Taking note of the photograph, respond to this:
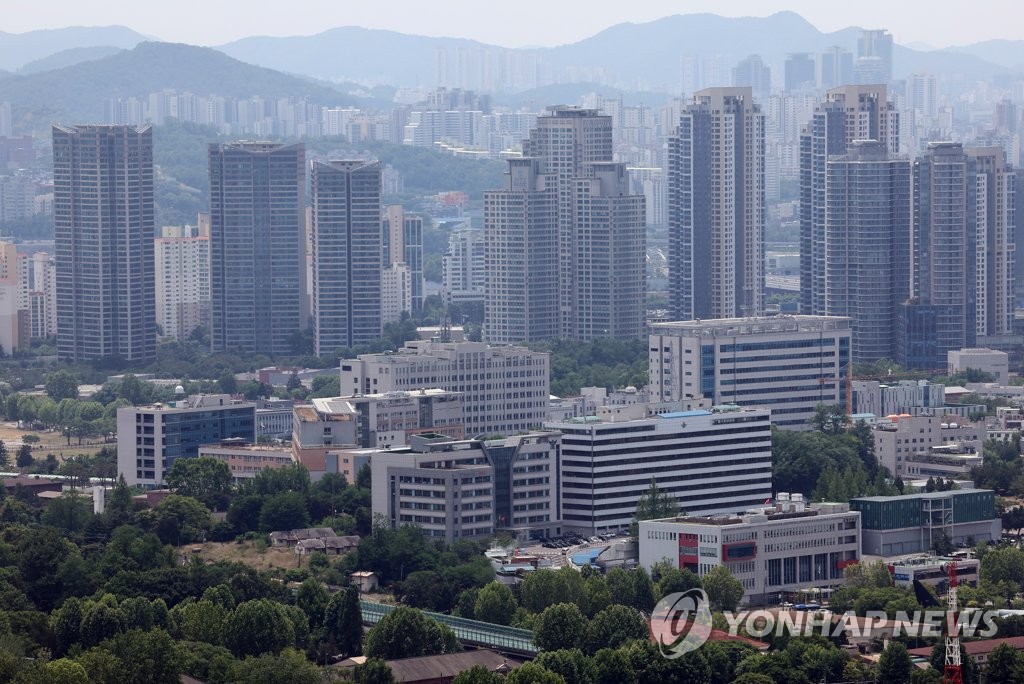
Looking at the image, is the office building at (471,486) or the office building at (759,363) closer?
the office building at (471,486)

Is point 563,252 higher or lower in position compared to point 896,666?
higher

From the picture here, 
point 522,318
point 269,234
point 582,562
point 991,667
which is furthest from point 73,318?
point 991,667

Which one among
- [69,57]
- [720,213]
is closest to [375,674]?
[720,213]

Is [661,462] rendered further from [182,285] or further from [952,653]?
[182,285]

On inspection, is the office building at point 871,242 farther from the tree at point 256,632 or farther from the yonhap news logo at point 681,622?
the tree at point 256,632

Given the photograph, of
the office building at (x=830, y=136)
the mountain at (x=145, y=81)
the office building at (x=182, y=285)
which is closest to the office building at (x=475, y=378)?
the office building at (x=830, y=136)

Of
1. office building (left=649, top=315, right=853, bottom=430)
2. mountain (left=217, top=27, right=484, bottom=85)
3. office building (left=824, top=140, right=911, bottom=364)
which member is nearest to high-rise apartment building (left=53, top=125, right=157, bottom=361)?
office building (left=824, top=140, right=911, bottom=364)
